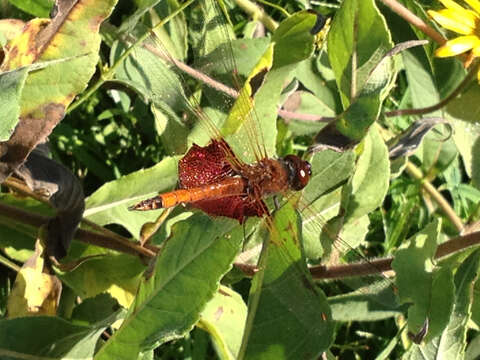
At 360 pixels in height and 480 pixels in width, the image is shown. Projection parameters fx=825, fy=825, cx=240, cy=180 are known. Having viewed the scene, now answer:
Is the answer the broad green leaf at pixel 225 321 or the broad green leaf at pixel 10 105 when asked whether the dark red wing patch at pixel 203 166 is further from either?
the broad green leaf at pixel 10 105

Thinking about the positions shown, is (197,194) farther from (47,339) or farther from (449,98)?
(449,98)

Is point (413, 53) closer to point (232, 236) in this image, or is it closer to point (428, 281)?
point (428, 281)

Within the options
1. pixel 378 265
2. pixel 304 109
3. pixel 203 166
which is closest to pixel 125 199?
pixel 203 166

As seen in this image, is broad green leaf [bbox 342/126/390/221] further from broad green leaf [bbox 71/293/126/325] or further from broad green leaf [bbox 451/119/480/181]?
broad green leaf [bbox 71/293/126/325]

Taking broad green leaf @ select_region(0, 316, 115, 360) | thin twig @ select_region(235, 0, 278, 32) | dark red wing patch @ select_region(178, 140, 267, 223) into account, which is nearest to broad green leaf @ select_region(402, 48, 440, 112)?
thin twig @ select_region(235, 0, 278, 32)

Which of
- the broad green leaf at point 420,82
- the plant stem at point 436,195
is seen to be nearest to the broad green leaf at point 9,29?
the broad green leaf at point 420,82

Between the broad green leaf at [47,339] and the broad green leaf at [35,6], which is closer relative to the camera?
the broad green leaf at [47,339]

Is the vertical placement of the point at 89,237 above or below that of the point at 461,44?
below
